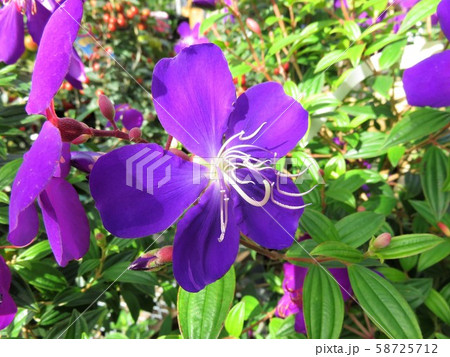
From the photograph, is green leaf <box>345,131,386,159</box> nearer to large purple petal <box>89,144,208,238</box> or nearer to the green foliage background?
the green foliage background

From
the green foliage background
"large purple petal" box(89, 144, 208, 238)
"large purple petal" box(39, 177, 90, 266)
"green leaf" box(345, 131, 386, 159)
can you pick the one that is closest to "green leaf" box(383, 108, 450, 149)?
the green foliage background

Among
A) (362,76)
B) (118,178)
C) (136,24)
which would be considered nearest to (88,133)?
(118,178)

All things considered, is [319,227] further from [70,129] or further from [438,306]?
[70,129]

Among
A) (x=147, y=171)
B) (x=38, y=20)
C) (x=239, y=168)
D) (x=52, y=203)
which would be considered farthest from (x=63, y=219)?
(x=38, y=20)

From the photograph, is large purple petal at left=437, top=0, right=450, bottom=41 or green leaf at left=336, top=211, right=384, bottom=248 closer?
large purple petal at left=437, top=0, right=450, bottom=41

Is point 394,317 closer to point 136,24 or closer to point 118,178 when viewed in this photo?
point 118,178
